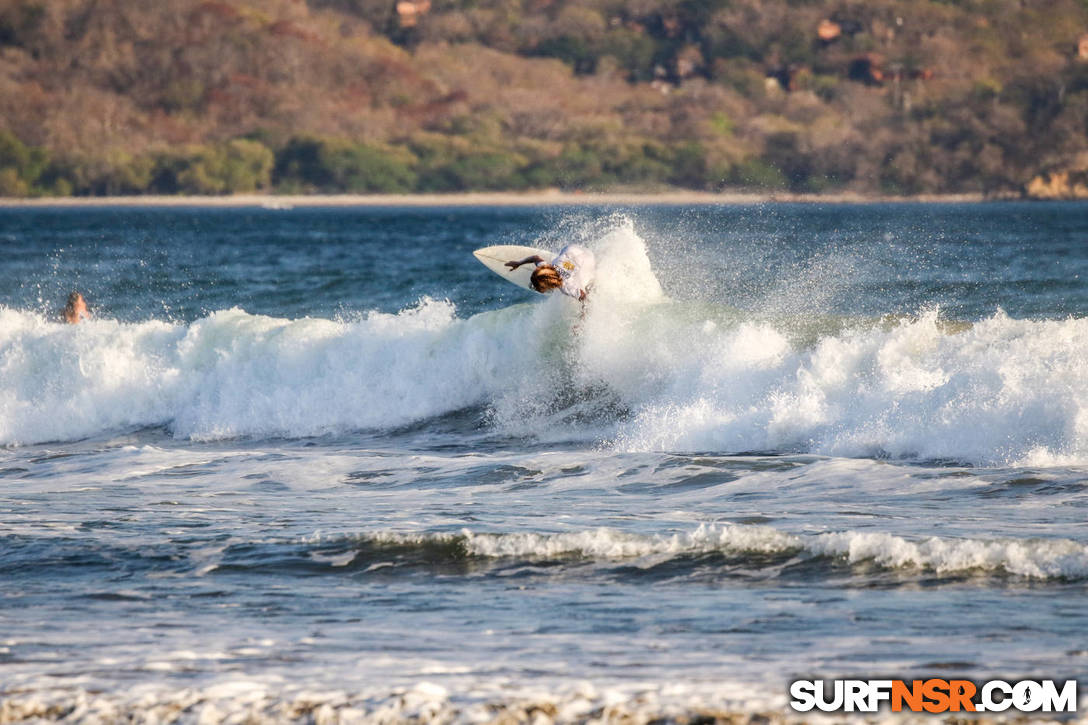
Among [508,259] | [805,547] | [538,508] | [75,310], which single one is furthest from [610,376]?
[75,310]

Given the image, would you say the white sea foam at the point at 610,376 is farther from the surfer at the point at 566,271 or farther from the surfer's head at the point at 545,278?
the surfer's head at the point at 545,278

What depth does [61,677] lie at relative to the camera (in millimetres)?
8023

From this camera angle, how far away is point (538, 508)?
42.3 ft

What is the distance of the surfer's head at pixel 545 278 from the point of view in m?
18.3

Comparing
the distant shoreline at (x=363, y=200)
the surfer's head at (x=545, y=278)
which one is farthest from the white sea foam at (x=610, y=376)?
the distant shoreline at (x=363, y=200)

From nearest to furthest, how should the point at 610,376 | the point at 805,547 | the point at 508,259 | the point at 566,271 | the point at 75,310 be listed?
the point at 805,547, the point at 566,271, the point at 610,376, the point at 508,259, the point at 75,310

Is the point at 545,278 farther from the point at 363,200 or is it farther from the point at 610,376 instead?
the point at 363,200

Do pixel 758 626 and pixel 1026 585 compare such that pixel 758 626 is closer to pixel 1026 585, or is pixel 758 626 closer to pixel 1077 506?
pixel 1026 585

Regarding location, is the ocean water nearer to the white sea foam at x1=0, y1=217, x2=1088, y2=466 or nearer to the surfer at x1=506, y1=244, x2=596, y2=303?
the white sea foam at x1=0, y1=217, x2=1088, y2=466

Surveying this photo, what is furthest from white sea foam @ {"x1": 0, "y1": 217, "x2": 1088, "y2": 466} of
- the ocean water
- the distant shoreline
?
the distant shoreline

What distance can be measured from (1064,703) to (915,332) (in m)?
10.6

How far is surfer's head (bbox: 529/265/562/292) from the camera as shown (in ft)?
60.0

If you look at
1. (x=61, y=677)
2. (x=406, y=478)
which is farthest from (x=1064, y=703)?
(x=406, y=478)

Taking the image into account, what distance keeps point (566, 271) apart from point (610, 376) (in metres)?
1.81
